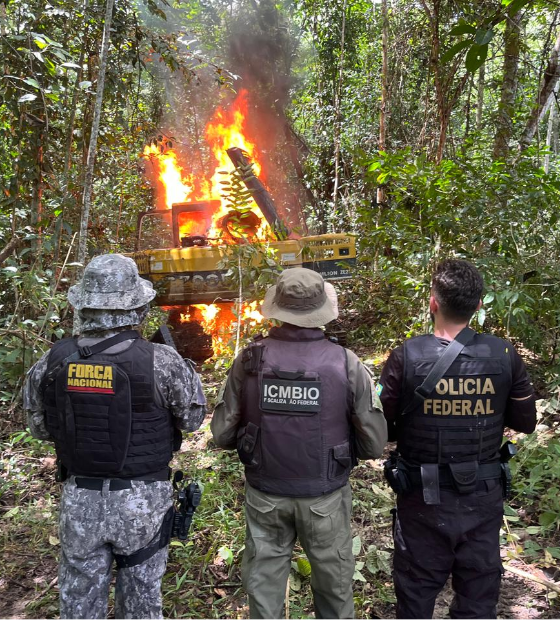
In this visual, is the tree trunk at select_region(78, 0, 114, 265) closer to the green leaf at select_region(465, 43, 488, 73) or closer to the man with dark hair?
the man with dark hair

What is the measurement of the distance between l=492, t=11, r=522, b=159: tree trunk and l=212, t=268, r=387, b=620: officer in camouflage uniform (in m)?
4.90

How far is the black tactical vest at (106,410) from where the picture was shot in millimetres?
2229

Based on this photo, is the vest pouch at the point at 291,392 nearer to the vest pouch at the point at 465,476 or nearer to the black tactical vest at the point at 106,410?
the black tactical vest at the point at 106,410

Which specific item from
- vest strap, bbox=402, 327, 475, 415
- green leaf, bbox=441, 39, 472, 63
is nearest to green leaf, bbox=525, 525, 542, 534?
vest strap, bbox=402, 327, 475, 415

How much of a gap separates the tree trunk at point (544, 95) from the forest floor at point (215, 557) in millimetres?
4540

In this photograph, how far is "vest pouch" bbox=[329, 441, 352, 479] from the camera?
229cm

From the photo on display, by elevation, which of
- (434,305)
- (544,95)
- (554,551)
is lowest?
(554,551)

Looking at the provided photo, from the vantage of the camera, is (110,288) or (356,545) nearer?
(110,288)

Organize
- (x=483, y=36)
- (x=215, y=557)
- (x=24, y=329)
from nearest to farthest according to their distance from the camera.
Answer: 1. (x=483, y=36)
2. (x=215, y=557)
3. (x=24, y=329)

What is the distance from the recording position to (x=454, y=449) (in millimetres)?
2307

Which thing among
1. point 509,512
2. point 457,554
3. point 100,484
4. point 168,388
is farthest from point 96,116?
point 509,512

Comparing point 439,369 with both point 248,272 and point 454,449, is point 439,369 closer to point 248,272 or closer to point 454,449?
point 454,449

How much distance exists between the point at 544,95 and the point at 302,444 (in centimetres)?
604

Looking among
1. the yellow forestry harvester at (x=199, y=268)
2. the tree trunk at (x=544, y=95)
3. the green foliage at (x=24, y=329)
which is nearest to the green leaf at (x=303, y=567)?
the green foliage at (x=24, y=329)
